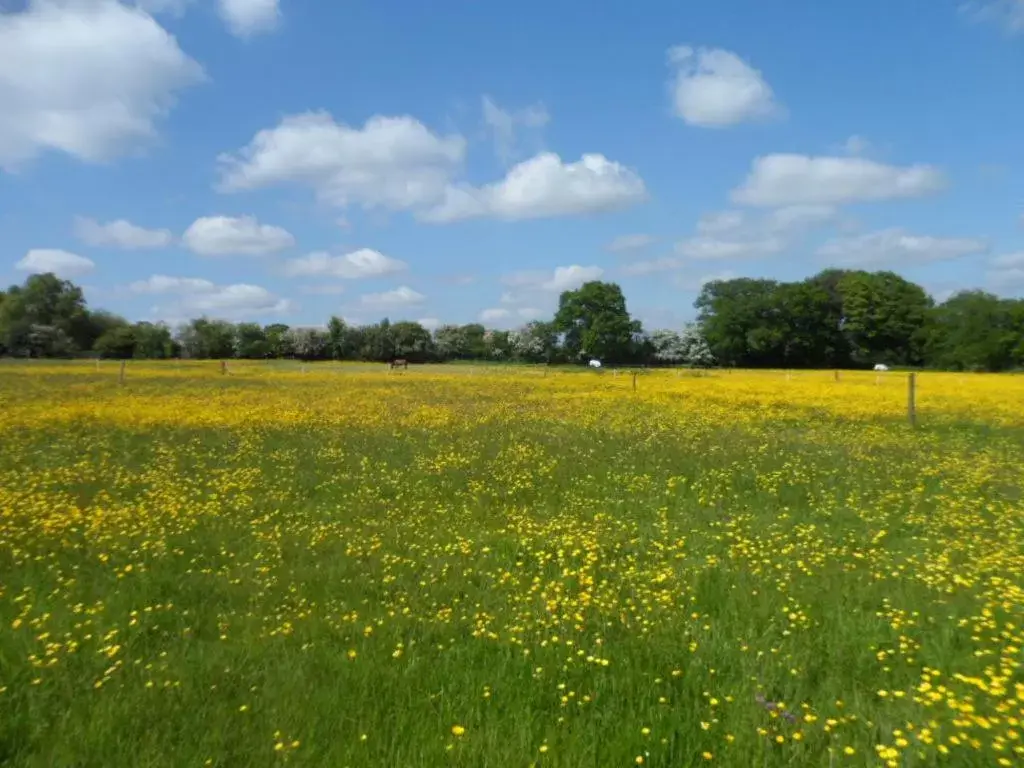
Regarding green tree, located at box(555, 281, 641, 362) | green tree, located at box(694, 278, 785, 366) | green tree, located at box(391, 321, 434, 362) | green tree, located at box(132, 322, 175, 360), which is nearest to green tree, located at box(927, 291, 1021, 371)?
green tree, located at box(694, 278, 785, 366)

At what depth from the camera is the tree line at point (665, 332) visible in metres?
95.1

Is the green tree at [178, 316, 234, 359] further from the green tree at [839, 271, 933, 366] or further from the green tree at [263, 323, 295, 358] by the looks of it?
the green tree at [839, 271, 933, 366]

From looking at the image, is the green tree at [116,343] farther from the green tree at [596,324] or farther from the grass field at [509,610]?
the grass field at [509,610]

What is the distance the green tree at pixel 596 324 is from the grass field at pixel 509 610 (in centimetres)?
9224

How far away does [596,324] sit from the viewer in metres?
108

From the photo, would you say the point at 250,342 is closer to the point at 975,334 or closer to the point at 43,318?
the point at 43,318

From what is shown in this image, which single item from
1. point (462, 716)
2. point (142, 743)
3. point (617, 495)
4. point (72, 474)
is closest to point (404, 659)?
point (462, 716)

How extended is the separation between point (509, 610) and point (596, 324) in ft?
337

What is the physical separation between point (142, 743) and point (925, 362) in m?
115

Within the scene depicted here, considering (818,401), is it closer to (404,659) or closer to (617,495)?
(617,495)

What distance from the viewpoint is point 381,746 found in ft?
14.2

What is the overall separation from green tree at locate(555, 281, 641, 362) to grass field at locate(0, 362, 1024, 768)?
3632 inches

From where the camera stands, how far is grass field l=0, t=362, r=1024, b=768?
4.45 m

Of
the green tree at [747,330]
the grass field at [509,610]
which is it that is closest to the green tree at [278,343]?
the green tree at [747,330]
